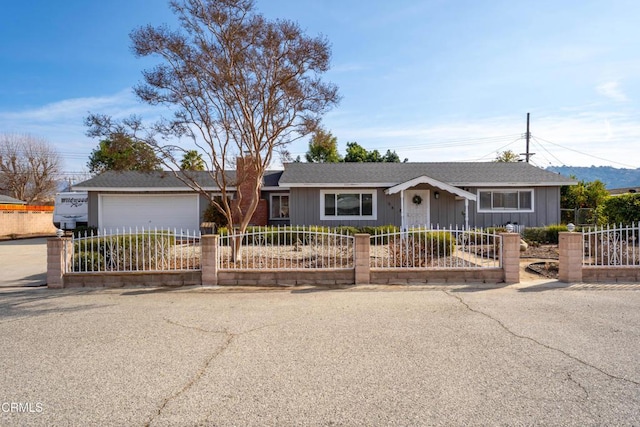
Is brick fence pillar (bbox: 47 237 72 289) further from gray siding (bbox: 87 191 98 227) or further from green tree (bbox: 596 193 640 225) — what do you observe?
green tree (bbox: 596 193 640 225)

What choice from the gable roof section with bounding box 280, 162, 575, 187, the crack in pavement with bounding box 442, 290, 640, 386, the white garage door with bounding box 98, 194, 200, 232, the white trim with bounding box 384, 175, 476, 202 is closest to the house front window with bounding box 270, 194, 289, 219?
the gable roof section with bounding box 280, 162, 575, 187

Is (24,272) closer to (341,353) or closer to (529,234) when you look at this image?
(341,353)

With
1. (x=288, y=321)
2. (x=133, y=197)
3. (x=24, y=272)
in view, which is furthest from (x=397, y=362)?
(x=133, y=197)

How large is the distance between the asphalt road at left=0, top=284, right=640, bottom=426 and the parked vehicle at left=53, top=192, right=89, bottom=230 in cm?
1807

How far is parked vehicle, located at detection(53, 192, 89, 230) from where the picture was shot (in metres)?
23.4

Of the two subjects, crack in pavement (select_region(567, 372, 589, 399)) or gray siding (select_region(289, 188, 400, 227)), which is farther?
gray siding (select_region(289, 188, 400, 227))

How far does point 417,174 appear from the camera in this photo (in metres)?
20.0

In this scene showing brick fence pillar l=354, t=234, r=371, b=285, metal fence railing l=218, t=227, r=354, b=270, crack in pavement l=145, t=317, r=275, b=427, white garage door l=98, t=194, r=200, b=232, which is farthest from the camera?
white garage door l=98, t=194, r=200, b=232

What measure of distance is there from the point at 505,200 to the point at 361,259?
43.3 feet

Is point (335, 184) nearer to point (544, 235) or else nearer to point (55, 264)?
point (544, 235)

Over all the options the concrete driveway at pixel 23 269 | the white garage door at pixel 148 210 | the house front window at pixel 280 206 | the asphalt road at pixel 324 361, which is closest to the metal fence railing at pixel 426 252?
the asphalt road at pixel 324 361

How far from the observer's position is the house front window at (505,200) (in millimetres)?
18922

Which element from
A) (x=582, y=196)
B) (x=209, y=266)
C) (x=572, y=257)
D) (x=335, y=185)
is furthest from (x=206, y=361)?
(x=582, y=196)

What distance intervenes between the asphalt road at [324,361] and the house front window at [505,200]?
1197cm
